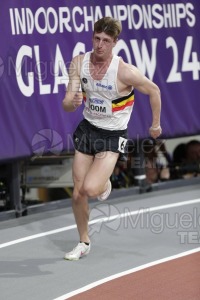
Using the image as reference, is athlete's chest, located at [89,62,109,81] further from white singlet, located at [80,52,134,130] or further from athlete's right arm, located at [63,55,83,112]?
athlete's right arm, located at [63,55,83,112]

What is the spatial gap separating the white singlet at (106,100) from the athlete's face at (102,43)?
0.53ft

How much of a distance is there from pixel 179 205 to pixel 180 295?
11.9 ft

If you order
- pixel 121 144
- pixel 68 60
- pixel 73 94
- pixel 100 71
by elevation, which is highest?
pixel 68 60

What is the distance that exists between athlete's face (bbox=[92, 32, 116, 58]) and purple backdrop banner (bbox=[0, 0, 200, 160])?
5.80 feet

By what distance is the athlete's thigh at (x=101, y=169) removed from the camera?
302 inches

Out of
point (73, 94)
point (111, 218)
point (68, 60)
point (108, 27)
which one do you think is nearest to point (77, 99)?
point (73, 94)

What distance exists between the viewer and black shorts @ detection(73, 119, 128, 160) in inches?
310

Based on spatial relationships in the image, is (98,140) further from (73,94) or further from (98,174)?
(73,94)

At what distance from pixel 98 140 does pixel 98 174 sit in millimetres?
355

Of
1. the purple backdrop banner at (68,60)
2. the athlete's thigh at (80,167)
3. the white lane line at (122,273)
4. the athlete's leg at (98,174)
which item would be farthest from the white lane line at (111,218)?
the white lane line at (122,273)

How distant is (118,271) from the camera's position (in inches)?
297

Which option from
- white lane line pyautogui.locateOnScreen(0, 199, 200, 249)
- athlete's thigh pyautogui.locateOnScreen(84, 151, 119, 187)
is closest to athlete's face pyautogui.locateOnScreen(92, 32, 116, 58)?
athlete's thigh pyautogui.locateOnScreen(84, 151, 119, 187)

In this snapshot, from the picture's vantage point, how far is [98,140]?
25.9ft

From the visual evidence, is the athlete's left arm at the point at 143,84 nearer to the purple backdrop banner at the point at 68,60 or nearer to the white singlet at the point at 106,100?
the white singlet at the point at 106,100
